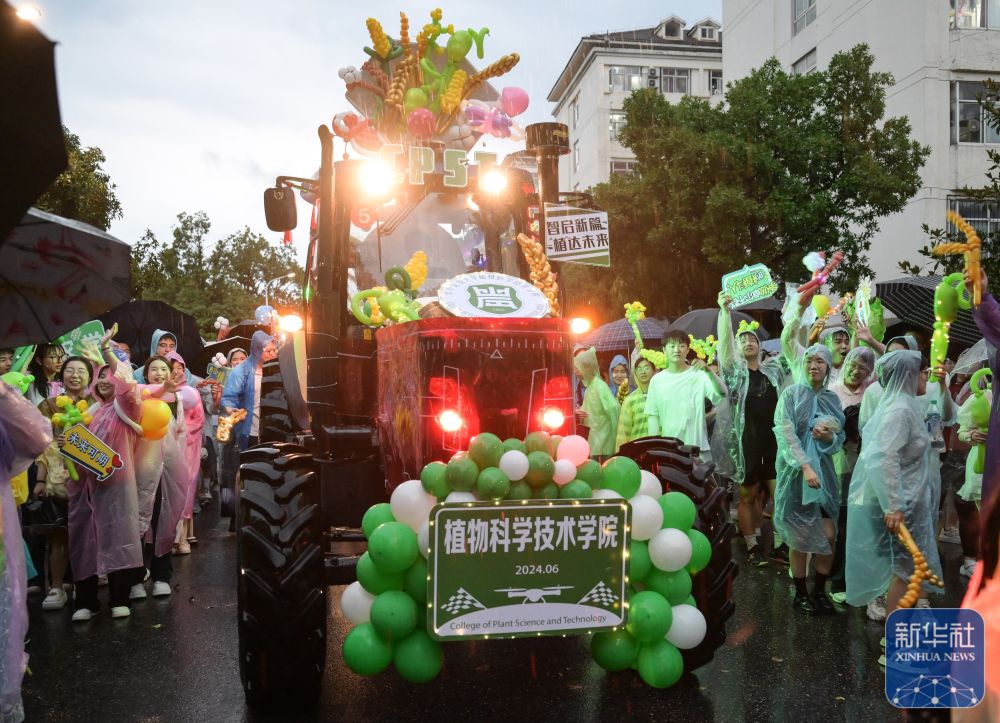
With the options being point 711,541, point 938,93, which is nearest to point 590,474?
point 711,541

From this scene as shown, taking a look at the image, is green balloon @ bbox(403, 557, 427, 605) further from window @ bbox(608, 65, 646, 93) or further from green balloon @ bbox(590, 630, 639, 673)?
window @ bbox(608, 65, 646, 93)

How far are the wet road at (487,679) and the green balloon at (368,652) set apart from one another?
Answer: 656 millimetres

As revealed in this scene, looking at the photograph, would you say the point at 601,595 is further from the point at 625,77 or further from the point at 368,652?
the point at 625,77

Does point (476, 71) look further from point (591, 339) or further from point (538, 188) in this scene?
point (591, 339)

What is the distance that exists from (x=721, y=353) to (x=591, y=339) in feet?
33.1

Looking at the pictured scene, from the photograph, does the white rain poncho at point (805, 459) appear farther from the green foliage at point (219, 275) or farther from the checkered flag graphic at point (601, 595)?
the green foliage at point (219, 275)

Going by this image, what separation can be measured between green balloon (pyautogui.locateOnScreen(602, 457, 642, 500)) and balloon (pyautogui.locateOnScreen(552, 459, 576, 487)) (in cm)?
23

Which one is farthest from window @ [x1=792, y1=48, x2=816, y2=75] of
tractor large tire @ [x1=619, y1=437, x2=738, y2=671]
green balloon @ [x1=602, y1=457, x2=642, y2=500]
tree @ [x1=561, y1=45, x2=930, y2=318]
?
green balloon @ [x1=602, y1=457, x2=642, y2=500]

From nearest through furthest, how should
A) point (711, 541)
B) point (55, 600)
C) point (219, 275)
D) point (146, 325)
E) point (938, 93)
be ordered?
point (711, 541) < point (55, 600) < point (146, 325) < point (938, 93) < point (219, 275)

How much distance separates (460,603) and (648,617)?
846 millimetres

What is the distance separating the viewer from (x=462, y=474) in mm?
3490

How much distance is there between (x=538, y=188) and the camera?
5285 millimetres

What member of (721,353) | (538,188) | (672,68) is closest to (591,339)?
(721,353)

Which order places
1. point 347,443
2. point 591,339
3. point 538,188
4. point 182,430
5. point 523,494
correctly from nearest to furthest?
point 523,494 → point 347,443 → point 538,188 → point 182,430 → point 591,339
